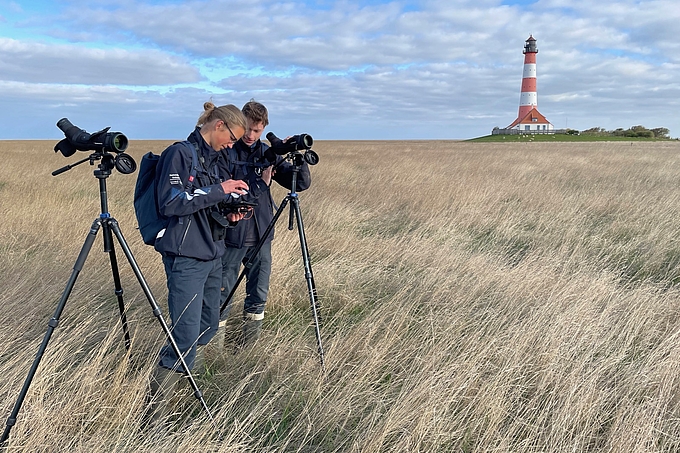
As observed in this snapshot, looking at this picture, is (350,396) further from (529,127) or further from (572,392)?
Result: (529,127)

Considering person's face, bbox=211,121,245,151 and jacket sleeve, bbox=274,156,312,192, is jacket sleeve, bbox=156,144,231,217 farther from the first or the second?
jacket sleeve, bbox=274,156,312,192

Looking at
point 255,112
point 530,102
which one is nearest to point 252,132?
point 255,112

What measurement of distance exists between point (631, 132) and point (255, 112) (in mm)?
71700

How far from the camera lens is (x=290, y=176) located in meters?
3.41

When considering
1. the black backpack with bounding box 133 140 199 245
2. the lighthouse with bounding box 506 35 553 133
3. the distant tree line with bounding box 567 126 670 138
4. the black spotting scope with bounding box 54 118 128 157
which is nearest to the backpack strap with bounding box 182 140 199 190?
the black backpack with bounding box 133 140 199 245

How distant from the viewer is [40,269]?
4.49 metres

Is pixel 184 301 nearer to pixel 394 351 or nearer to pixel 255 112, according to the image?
pixel 255 112

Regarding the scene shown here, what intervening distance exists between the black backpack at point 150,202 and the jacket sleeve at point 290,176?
3.26 feet

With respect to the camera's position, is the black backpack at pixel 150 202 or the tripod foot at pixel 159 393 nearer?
the black backpack at pixel 150 202

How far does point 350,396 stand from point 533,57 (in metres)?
59.9

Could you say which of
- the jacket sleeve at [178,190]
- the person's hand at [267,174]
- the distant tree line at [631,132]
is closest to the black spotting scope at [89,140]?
the jacket sleeve at [178,190]

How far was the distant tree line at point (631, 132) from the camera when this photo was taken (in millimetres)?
59531

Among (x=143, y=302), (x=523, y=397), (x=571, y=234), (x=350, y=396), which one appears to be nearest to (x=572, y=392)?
(x=523, y=397)

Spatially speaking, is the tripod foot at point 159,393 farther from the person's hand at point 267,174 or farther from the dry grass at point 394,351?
the person's hand at point 267,174
